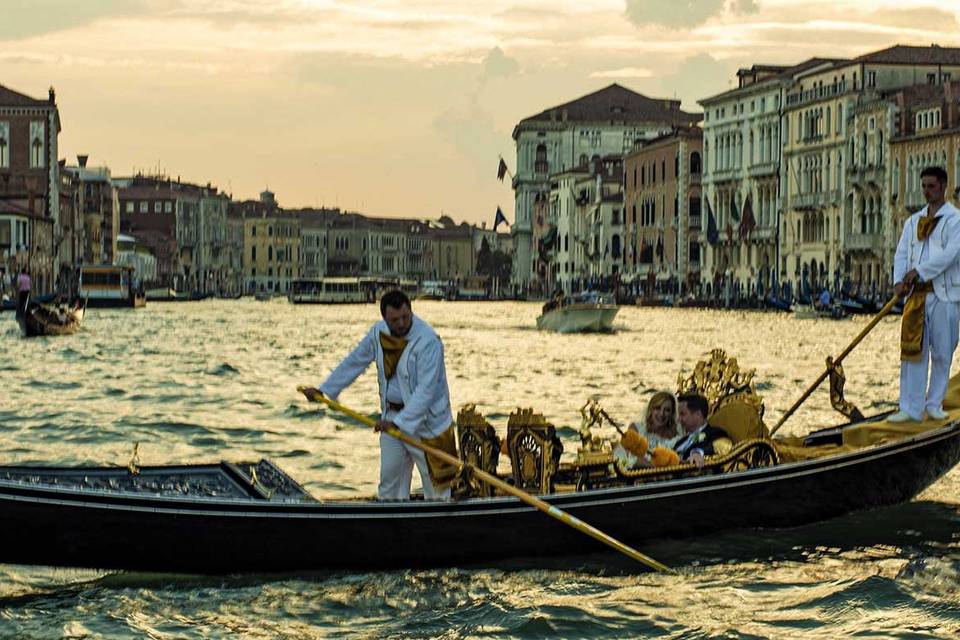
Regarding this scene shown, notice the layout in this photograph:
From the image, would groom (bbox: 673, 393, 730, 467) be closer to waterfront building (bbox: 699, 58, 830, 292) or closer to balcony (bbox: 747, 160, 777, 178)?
waterfront building (bbox: 699, 58, 830, 292)

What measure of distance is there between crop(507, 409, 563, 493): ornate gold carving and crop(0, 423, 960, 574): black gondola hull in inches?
7.6

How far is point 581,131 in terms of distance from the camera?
97.1 m

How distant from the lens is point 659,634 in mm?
6551

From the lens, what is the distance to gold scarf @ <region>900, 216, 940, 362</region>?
26.7 feet

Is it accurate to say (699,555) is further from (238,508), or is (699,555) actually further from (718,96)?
(718,96)

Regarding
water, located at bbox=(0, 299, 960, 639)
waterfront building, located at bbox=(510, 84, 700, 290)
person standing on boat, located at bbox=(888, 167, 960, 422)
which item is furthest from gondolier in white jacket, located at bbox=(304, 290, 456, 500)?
waterfront building, located at bbox=(510, 84, 700, 290)

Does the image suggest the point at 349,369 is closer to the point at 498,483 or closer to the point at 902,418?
the point at 498,483

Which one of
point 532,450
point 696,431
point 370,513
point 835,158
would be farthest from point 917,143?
point 370,513

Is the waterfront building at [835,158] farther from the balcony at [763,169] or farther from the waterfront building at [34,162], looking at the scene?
the waterfront building at [34,162]

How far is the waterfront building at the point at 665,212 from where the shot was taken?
2724 inches

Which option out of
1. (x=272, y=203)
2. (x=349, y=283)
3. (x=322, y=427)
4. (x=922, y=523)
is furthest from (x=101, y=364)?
(x=272, y=203)

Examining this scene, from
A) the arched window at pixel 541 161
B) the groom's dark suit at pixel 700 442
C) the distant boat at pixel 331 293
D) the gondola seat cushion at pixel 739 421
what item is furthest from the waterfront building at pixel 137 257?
the groom's dark suit at pixel 700 442

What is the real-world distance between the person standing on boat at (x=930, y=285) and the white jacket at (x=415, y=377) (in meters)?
2.24

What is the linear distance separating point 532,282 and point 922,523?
88.2 meters
